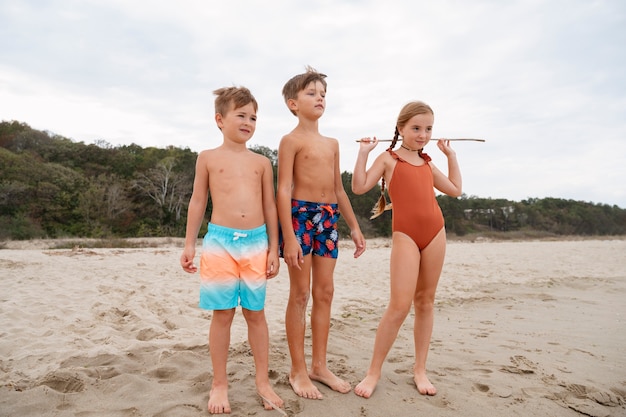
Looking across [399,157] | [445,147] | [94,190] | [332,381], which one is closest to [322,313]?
[332,381]

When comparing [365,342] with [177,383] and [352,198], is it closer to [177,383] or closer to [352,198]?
[177,383]

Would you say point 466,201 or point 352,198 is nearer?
point 352,198

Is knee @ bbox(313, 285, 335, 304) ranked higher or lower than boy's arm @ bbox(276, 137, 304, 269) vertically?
lower

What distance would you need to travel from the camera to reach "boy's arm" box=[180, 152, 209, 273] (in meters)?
2.87

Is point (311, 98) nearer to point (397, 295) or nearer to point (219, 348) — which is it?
point (397, 295)

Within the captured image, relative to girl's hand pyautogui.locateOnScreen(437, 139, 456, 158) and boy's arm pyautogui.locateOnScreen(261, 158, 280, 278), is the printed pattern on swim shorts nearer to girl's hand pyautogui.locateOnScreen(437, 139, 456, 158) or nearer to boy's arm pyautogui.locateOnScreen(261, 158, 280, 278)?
boy's arm pyautogui.locateOnScreen(261, 158, 280, 278)

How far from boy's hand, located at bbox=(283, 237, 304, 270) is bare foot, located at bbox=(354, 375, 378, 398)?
3.17ft

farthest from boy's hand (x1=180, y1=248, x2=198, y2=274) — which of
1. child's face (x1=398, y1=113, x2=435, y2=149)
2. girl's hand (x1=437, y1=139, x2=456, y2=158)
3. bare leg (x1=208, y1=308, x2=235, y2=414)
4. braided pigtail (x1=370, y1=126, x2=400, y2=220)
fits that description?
girl's hand (x1=437, y1=139, x2=456, y2=158)

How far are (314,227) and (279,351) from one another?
1678mm

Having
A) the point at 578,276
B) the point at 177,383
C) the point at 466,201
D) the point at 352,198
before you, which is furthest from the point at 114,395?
the point at 466,201

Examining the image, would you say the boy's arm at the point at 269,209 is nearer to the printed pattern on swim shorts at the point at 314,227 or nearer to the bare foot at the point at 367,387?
the printed pattern on swim shorts at the point at 314,227

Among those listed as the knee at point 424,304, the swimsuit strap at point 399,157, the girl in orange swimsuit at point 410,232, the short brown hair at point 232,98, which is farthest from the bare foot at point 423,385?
the short brown hair at point 232,98

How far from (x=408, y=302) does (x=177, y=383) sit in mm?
1783

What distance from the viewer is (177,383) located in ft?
10.8
